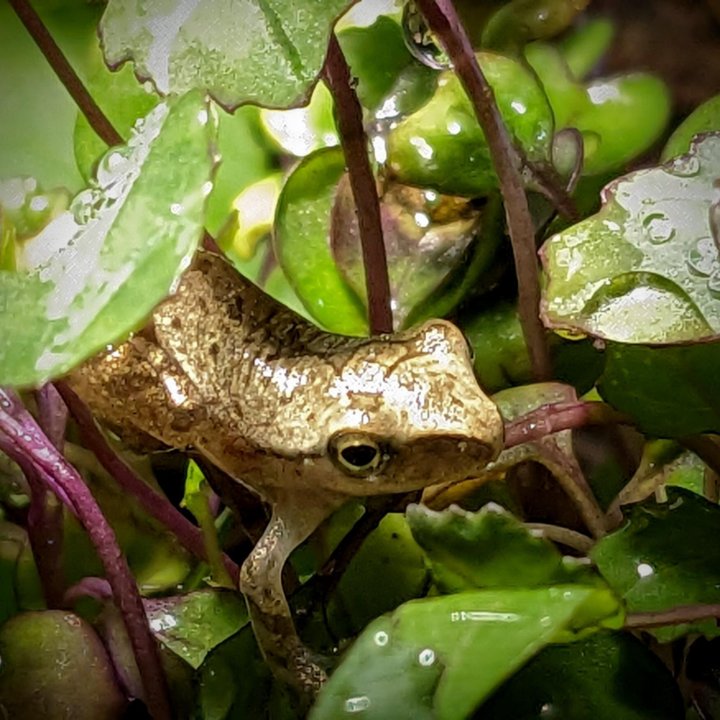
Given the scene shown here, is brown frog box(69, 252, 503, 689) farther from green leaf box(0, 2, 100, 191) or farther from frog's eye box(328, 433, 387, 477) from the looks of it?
green leaf box(0, 2, 100, 191)

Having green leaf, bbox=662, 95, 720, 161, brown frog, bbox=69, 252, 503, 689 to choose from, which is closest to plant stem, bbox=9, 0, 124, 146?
brown frog, bbox=69, 252, 503, 689

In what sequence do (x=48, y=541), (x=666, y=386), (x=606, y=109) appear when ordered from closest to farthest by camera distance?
(x=666, y=386) → (x=48, y=541) → (x=606, y=109)

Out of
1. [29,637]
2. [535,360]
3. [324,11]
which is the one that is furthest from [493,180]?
[29,637]

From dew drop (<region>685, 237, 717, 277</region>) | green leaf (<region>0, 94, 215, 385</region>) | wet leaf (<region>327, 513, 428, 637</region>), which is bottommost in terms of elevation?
wet leaf (<region>327, 513, 428, 637</region>)

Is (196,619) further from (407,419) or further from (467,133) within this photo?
(467,133)

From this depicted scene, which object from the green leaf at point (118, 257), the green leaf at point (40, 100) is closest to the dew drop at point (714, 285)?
the green leaf at point (118, 257)

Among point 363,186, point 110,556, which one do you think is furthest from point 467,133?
point 110,556
